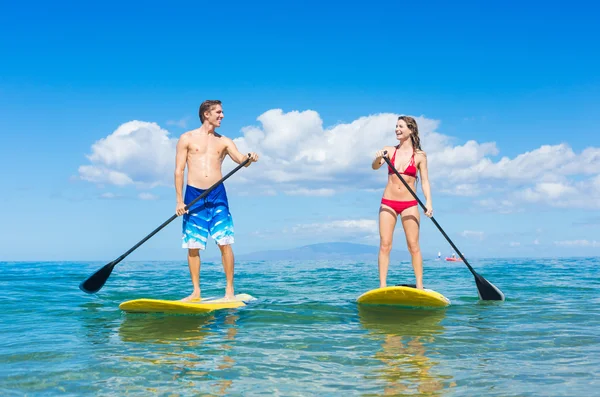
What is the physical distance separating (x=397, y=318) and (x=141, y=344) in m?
3.29

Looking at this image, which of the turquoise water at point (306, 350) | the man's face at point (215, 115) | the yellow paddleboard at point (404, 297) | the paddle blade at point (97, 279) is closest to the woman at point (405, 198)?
the yellow paddleboard at point (404, 297)

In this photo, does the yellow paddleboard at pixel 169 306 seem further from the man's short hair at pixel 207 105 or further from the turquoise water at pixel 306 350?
the man's short hair at pixel 207 105

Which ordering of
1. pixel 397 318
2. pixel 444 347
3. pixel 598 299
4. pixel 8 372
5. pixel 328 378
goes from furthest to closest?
pixel 598 299 < pixel 397 318 < pixel 444 347 < pixel 8 372 < pixel 328 378

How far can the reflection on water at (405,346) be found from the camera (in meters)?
3.78

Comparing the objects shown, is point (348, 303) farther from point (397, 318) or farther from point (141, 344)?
point (141, 344)

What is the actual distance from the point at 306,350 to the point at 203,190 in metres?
3.58

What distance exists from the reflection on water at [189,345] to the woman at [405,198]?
2501 millimetres

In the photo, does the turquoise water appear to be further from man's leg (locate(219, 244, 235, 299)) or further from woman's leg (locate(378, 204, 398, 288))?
woman's leg (locate(378, 204, 398, 288))

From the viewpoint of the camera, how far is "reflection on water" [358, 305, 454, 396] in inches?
149

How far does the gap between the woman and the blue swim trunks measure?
230 centimetres

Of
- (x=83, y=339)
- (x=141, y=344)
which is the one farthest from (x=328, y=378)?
(x=83, y=339)

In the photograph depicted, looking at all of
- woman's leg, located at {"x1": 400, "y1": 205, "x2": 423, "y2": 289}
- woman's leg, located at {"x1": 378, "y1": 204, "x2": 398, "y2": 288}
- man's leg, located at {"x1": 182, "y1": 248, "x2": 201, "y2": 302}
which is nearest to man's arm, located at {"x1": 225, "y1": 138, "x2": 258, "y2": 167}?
man's leg, located at {"x1": 182, "y1": 248, "x2": 201, "y2": 302}

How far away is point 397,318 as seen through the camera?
7.02 meters

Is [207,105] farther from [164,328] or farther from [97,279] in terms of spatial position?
[164,328]
